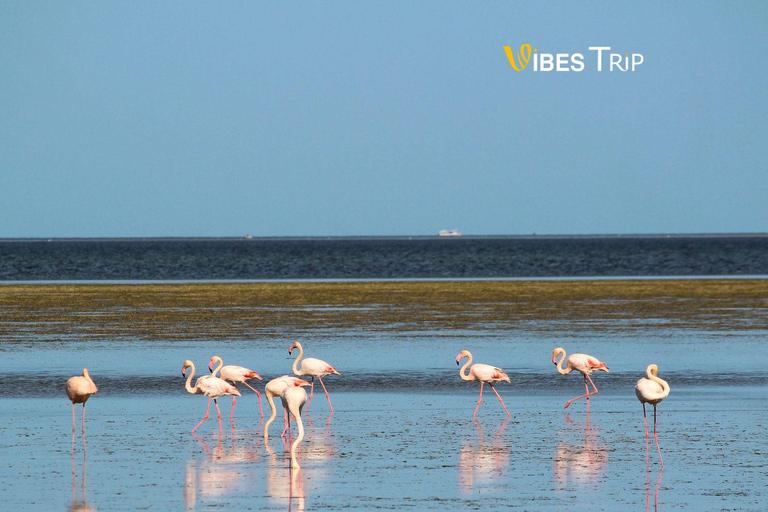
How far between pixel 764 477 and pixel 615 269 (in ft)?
239

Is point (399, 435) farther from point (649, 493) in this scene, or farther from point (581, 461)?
point (649, 493)

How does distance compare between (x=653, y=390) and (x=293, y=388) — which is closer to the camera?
(x=293, y=388)

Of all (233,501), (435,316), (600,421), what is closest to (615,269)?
(435,316)

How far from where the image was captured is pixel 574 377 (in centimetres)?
2092

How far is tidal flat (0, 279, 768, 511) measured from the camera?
1120 cm

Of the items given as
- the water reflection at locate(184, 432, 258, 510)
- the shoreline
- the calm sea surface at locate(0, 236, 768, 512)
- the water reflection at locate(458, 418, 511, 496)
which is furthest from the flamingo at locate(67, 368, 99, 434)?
the shoreline

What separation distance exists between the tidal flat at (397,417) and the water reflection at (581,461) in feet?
0.10

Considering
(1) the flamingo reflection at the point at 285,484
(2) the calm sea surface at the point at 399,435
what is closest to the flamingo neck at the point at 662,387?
(2) the calm sea surface at the point at 399,435

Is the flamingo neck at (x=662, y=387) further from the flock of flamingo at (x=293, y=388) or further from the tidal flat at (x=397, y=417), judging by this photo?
the tidal flat at (x=397, y=417)

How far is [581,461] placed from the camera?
12.7m

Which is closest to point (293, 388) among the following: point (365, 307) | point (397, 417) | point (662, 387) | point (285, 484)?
point (285, 484)

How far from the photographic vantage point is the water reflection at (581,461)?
1177cm

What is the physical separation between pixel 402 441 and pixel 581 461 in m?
2.32

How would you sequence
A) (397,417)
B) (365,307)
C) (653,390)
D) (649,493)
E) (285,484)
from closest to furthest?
1. (649,493)
2. (285,484)
3. (653,390)
4. (397,417)
5. (365,307)
